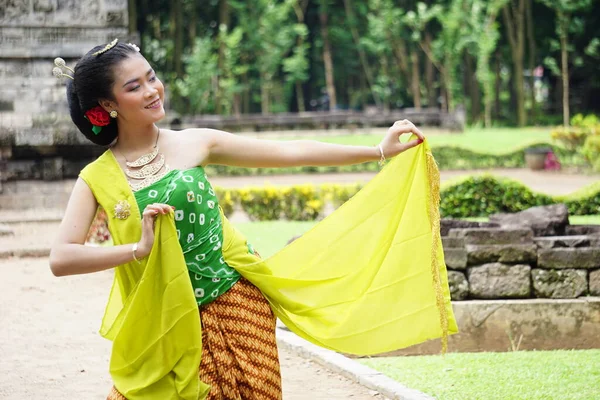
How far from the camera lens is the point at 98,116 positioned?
341 centimetres

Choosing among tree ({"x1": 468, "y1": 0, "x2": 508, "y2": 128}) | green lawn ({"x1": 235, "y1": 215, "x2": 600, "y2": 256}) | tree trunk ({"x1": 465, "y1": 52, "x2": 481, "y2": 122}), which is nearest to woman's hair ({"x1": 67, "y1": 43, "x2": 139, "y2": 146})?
green lawn ({"x1": 235, "y1": 215, "x2": 600, "y2": 256})

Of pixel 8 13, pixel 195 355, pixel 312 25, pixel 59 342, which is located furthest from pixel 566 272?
pixel 312 25

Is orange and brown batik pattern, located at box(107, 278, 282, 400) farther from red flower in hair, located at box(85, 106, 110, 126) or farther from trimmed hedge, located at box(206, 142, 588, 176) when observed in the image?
trimmed hedge, located at box(206, 142, 588, 176)

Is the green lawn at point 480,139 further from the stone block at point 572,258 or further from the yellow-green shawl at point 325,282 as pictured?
the yellow-green shawl at point 325,282

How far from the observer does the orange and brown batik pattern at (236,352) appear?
3.42m

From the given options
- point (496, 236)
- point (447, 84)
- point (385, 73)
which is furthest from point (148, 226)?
point (385, 73)

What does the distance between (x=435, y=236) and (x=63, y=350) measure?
3.72 m

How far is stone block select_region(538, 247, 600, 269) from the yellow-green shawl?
381cm

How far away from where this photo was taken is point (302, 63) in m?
43.7

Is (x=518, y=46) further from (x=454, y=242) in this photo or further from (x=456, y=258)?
(x=456, y=258)

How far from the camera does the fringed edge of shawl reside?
3979mm

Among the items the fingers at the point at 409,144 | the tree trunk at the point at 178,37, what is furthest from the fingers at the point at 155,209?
the tree trunk at the point at 178,37

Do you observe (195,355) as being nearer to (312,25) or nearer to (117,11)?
(117,11)

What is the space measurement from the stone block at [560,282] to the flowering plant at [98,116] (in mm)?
4987
